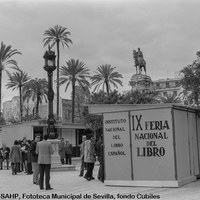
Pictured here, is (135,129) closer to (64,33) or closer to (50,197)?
(50,197)

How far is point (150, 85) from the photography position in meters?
47.6

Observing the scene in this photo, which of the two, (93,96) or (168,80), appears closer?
(93,96)

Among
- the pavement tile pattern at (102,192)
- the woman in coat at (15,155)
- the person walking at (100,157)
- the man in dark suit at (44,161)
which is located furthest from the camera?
the woman in coat at (15,155)

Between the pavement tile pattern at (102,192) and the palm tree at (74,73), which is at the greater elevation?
the palm tree at (74,73)

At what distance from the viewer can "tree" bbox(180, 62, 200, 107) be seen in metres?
17.7

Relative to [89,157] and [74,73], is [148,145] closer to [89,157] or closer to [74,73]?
[89,157]

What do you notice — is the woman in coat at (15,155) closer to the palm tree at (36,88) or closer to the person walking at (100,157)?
the person walking at (100,157)

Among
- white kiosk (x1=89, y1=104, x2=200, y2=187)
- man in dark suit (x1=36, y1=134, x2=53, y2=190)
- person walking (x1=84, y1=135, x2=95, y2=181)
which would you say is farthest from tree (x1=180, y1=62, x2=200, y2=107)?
man in dark suit (x1=36, y1=134, x2=53, y2=190)

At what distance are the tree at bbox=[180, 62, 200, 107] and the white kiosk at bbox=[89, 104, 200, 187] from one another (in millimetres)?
5315

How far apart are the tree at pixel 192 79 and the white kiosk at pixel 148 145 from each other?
17.4ft

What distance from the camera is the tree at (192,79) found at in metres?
17.7

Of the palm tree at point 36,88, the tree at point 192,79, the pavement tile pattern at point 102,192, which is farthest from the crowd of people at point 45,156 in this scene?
the palm tree at point 36,88

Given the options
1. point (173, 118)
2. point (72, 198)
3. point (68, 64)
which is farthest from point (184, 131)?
point (68, 64)

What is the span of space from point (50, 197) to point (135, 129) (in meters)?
3.53
